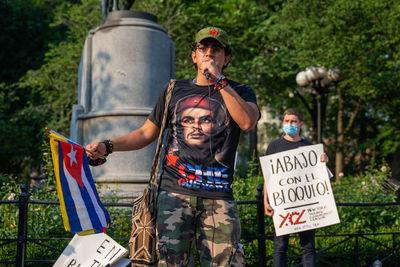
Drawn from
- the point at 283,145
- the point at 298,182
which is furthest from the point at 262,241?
the point at 283,145

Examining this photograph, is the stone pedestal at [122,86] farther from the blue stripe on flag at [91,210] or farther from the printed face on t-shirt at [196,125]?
the printed face on t-shirt at [196,125]

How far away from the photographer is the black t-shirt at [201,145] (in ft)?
8.86

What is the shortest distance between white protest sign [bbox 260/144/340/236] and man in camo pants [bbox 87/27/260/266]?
2.66m

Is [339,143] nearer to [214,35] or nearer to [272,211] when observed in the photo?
[272,211]

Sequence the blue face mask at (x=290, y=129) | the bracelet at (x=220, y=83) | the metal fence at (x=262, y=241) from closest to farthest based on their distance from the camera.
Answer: the bracelet at (x=220, y=83)
the metal fence at (x=262, y=241)
the blue face mask at (x=290, y=129)

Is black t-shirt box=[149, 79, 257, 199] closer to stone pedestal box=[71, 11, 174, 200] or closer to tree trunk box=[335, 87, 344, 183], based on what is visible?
stone pedestal box=[71, 11, 174, 200]

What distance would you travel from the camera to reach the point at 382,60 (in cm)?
1848

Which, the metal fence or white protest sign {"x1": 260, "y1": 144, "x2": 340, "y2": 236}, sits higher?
white protest sign {"x1": 260, "y1": 144, "x2": 340, "y2": 236}

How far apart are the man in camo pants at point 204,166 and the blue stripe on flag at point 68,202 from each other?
0.72ft

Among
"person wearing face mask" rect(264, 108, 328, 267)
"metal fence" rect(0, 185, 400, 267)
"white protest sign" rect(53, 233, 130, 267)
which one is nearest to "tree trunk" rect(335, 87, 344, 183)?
"metal fence" rect(0, 185, 400, 267)

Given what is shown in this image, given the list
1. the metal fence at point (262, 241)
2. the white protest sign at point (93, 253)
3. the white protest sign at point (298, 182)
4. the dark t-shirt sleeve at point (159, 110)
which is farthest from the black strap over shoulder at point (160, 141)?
the white protest sign at point (298, 182)

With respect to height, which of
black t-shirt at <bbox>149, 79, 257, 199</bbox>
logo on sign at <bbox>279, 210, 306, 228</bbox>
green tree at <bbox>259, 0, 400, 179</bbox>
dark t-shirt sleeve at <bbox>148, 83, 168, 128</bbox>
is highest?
green tree at <bbox>259, 0, 400, 179</bbox>

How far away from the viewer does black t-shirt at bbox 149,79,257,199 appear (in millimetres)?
2701

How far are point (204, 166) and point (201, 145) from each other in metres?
0.12
